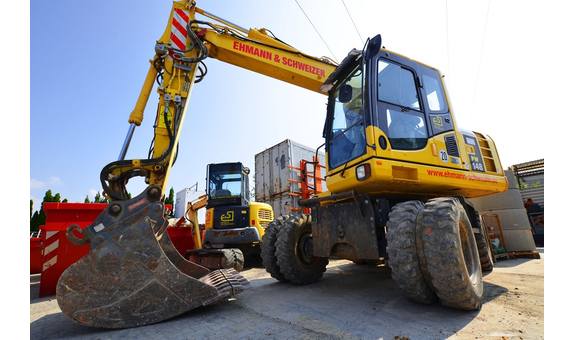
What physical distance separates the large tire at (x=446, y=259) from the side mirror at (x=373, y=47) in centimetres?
201

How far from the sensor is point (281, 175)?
11.2 meters

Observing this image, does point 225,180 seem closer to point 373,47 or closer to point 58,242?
point 58,242

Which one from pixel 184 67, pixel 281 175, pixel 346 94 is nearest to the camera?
pixel 346 94

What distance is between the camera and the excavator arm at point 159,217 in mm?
2500

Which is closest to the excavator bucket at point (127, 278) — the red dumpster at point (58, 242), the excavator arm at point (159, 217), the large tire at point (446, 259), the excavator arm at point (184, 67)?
the excavator arm at point (159, 217)

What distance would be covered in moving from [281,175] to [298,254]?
22.4ft

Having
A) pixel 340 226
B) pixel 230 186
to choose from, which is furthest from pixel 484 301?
pixel 230 186

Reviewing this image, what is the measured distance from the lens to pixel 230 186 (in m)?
7.78

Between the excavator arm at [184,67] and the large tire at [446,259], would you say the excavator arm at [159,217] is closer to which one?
the excavator arm at [184,67]

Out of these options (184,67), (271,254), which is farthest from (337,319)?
(184,67)

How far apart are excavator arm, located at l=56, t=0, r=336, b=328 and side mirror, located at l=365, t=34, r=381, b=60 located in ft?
5.91

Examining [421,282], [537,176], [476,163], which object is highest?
[537,176]
